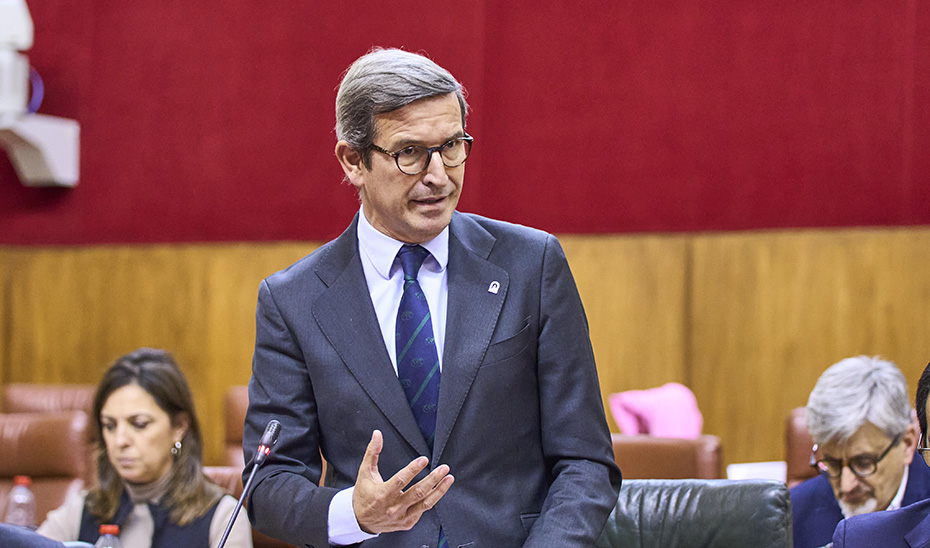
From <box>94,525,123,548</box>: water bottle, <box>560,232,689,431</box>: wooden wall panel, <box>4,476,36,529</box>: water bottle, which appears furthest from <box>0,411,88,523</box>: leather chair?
<box>560,232,689,431</box>: wooden wall panel

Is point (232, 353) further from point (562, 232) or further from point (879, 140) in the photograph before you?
point (879, 140)

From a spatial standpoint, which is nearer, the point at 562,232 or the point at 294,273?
the point at 294,273

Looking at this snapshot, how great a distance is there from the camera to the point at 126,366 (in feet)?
9.98

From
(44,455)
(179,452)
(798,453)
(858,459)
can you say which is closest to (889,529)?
(858,459)

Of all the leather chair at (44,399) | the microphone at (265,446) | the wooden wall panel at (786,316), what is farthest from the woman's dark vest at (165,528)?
the wooden wall panel at (786,316)

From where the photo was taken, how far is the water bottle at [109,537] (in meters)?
2.52

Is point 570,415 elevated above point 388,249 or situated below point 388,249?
below

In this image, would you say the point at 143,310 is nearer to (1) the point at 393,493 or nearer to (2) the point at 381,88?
(2) the point at 381,88

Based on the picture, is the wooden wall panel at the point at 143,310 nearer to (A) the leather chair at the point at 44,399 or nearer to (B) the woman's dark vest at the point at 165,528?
(A) the leather chair at the point at 44,399

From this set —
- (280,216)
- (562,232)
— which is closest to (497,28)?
(562,232)

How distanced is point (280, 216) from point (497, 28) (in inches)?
57.8

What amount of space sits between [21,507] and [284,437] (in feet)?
8.14

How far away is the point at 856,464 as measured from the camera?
2439 mm

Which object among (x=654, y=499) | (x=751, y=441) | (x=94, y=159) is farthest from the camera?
(x=94, y=159)
